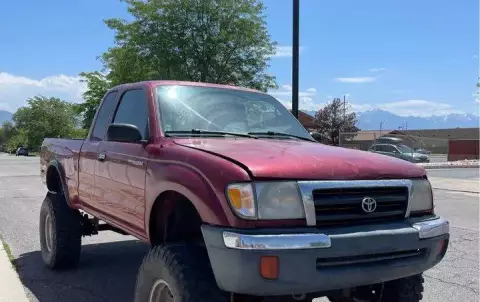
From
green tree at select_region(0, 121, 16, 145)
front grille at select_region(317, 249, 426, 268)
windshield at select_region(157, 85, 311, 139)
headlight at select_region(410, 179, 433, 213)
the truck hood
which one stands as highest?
windshield at select_region(157, 85, 311, 139)

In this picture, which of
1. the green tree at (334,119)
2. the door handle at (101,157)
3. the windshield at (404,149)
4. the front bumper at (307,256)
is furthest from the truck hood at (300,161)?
the green tree at (334,119)

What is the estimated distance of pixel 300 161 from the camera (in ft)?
9.92

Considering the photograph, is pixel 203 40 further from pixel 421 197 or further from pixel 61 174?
pixel 421 197

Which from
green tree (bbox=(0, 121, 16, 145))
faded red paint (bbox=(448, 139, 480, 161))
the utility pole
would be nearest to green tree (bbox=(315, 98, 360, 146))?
faded red paint (bbox=(448, 139, 480, 161))

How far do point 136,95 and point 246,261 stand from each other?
2.38 m

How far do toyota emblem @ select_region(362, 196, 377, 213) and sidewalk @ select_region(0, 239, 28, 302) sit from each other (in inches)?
A: 135

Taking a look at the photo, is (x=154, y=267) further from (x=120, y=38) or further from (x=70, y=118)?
(x=70, y=118)

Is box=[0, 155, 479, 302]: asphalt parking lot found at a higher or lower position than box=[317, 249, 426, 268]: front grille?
lower

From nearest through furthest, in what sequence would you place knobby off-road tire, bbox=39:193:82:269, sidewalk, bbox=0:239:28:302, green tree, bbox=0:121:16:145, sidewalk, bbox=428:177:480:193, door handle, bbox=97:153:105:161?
1. door handle, bbox=97:153:105:161
2. sidewalk, bbox=0:239:28:302
3. knobby off-road tire, bbox=39:193:82:269
4. sidewalk, bbox=428:177:480:193
5. green tree, bbox=0:121:16:145

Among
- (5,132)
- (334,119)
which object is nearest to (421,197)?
(334,119)

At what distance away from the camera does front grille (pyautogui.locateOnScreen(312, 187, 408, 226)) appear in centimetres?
290

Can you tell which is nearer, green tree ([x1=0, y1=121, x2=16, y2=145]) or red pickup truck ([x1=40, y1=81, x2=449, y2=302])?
red pickup truck ([x1=40, y1=81, x2=449, y2=302])

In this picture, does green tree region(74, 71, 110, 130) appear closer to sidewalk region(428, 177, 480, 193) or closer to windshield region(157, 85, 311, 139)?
sidewalk region(428, 177, 480, 193)

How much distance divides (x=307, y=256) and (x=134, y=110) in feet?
7.97
